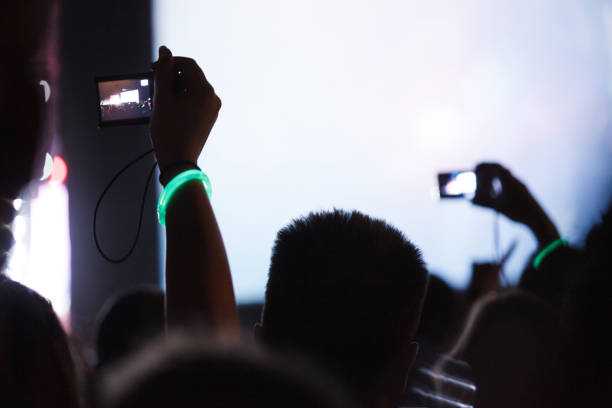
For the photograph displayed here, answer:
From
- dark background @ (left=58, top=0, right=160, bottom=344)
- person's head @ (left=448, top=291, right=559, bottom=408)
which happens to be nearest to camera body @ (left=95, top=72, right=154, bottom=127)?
person's head @ (left=448, top=291, right=559, bottom=408)

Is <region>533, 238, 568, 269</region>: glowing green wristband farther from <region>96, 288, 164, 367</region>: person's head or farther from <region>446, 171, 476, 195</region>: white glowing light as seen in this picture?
<region>96, 288, 164, 367</region>: person's head

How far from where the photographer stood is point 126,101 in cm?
87

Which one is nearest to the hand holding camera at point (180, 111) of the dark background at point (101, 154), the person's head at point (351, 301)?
the person's head at point (351, 301)

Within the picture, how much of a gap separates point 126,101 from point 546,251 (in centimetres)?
75

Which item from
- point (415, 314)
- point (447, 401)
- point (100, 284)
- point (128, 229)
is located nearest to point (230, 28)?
point (128, 229)

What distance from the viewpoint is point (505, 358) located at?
2.76 feet

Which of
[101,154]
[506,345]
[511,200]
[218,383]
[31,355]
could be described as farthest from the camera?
[101,154]

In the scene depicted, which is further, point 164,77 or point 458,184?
point 458,184

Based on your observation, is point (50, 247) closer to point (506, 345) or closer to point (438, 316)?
point (438, 316)

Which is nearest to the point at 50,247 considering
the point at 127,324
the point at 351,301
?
the point at 127,324

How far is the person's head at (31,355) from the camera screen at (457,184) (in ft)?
4.11

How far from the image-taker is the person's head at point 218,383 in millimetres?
285

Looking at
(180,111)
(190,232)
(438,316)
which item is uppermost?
(180,111)

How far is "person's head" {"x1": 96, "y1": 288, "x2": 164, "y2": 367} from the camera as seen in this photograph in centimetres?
106
